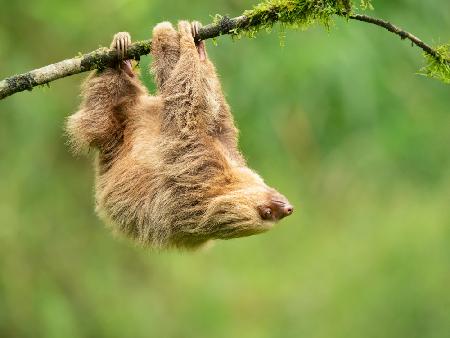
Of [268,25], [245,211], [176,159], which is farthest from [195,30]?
[245,211]

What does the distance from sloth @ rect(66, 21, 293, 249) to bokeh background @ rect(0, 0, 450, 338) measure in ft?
10.9

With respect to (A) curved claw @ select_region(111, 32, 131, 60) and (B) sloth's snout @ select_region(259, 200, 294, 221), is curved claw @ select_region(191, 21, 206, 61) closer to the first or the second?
(A) curved claw @ select_region(111, 32, 131, 60)

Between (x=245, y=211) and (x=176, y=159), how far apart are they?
27.7 inches

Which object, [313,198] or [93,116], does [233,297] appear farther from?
[93,116]

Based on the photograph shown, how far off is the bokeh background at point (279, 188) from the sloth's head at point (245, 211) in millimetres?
4150

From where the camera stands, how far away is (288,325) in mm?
15508

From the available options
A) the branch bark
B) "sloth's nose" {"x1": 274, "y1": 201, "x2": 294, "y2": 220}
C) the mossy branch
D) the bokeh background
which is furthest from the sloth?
the bokeh background

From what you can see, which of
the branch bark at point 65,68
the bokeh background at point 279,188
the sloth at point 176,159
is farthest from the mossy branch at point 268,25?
the bokeh background at point 279,188

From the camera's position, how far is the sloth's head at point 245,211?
704 centimetres

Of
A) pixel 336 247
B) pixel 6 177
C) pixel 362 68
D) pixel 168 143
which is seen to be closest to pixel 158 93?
pixel 168 143

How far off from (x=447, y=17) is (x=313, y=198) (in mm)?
4733

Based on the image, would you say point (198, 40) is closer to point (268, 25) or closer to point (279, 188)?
point (268, 25)

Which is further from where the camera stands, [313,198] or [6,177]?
[313,198]

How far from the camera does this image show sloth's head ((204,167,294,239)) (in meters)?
7.04
